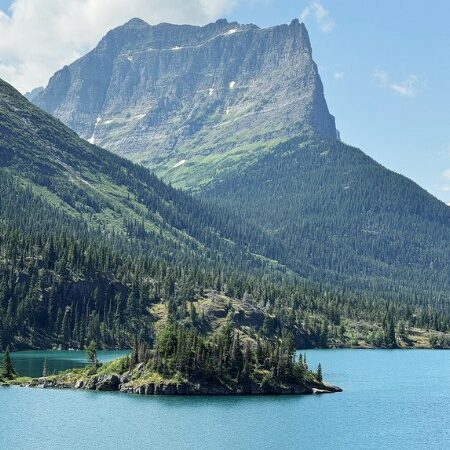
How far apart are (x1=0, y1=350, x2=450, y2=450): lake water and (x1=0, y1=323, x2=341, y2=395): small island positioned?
151 inches

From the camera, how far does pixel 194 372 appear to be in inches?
7387

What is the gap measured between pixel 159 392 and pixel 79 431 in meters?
35.1

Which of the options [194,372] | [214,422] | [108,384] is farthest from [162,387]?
[214,422]

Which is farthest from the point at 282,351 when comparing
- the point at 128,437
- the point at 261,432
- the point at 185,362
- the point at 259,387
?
the point at 128,437

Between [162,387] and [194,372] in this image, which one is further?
[194,372]

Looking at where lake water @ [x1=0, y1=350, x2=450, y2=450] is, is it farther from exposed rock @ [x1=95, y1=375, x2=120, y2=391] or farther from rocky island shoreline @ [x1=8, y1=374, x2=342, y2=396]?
exposed rock @ [x1=95, y1=375, x2=120, y2=391]

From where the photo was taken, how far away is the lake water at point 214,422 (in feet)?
476

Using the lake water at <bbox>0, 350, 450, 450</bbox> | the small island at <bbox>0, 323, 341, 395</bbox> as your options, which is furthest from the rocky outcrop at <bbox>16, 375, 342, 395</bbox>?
the lake water at <bbox>0, 350, 450, 450</bbox>

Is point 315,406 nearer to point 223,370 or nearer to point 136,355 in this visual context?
point 223,370

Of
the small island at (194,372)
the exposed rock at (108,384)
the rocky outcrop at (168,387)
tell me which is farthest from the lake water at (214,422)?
the small island at (194,372)

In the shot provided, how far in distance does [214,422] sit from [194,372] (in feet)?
90.2

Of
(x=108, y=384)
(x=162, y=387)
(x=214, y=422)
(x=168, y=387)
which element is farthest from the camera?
(x=108, y=384)

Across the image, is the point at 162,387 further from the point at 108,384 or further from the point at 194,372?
the point at 108,384

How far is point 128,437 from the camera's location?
146875 mm
